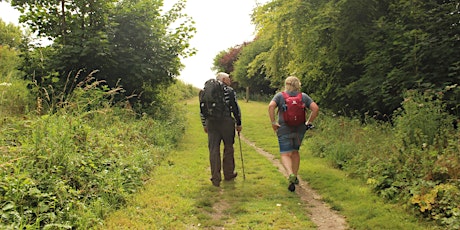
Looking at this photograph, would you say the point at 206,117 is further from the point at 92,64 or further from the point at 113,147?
the point at 92,64

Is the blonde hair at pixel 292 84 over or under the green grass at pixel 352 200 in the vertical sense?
over

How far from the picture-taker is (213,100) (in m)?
6.31

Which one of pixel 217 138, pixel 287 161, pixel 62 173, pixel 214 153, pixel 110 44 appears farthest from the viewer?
pixel 110 44

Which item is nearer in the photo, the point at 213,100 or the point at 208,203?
the point at 208,203

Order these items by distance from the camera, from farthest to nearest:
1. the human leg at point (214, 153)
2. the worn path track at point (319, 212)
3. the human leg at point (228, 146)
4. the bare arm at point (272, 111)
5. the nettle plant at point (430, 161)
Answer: the human leg at point (228, 146) → the human leg at point (214, 153) → the bare arm at point (272, 111) → the worn path track at point (319, 212) → the nettle plant at point (430, 161)

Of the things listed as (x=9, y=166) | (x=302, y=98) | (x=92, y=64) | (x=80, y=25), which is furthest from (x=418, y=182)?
(x=80, y=25)

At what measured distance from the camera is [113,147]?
6461mm

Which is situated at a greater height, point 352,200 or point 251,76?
point 251,76

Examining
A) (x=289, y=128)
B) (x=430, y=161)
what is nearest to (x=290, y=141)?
(x=289, y=128)

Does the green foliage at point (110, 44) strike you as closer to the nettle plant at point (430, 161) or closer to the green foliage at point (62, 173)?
the green foliage at point (62, 173)

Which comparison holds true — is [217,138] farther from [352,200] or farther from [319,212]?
[352,200]

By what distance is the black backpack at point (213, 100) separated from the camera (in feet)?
20.7

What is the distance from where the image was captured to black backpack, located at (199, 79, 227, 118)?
6.32m

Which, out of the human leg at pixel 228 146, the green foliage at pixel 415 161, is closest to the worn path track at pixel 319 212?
the green foliage at pixel 415 161
